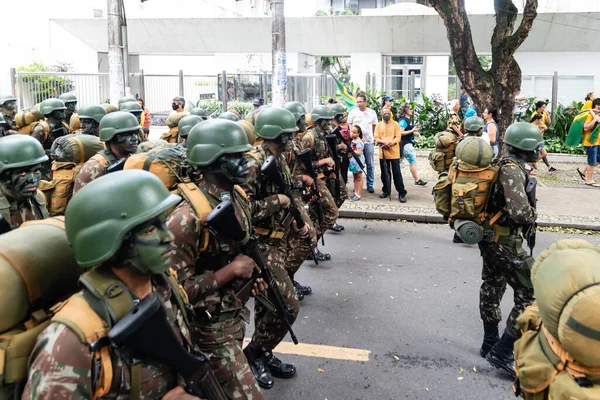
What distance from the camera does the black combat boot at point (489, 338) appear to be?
4523 millimetres

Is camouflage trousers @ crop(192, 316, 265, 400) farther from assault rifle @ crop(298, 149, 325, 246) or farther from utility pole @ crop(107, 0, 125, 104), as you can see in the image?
utility pole @ crop(107, 0, 125, 104)

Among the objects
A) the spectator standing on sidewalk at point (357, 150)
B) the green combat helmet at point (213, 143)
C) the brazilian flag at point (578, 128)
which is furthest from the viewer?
the brazilian flag at point (578, 128)

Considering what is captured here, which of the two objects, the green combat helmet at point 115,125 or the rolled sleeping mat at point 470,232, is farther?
the green combat helmet at point 115,125

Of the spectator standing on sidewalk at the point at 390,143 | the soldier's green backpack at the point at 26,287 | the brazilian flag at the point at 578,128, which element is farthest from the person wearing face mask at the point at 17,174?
the brazilian flag at the point at 578,128

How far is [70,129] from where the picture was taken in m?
7.90

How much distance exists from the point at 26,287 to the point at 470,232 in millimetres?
3399

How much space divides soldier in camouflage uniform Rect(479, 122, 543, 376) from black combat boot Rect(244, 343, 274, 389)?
182 centimetres

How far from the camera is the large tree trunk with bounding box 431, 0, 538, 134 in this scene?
10.8m

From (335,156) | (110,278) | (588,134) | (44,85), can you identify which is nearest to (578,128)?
(588,134)

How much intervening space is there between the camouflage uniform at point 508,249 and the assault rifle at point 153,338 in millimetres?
2927

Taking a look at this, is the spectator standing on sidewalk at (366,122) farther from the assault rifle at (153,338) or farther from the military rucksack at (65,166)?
the assault rifle at (153,338)

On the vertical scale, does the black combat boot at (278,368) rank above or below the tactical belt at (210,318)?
below

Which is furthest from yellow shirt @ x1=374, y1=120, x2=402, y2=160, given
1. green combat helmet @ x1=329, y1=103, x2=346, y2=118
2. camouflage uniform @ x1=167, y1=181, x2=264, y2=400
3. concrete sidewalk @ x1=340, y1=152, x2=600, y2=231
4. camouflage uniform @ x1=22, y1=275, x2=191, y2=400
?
camouflage uniform @ x1=22, y1=275, x2=191, y2=400

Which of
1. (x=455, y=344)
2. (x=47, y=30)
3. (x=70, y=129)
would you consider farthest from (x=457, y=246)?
(x=47, y=30)
